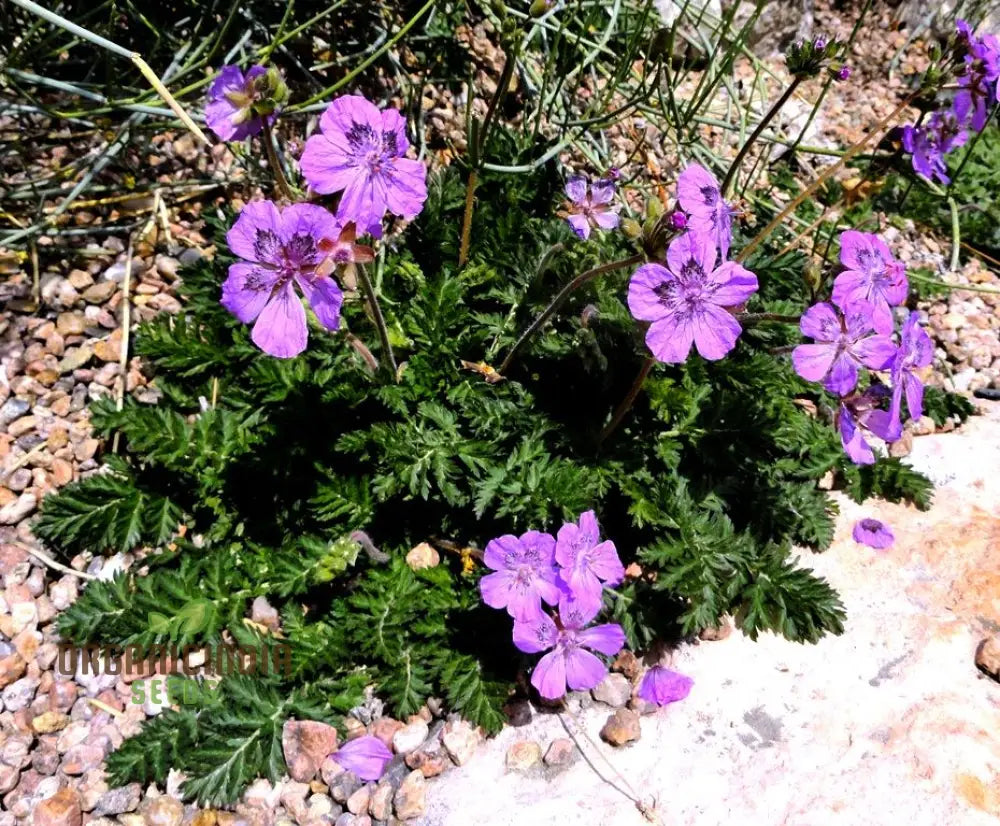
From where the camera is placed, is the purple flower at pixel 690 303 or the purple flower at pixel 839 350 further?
the purple flower at pixel 839 350

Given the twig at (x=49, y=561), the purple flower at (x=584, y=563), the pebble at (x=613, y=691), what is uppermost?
the purple flower at (x=584, y=563)

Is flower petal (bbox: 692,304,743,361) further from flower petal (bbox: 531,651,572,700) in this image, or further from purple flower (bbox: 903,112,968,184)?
purple flower (bbox: 903,112,968,184)

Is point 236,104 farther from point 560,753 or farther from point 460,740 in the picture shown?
point 560,753

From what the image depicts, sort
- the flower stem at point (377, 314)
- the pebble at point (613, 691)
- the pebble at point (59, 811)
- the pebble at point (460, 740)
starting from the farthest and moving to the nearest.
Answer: the pebble at point (613, 691) < the pebble at point (460, 740) < the pebble at point (59, 811) < the flower stem at point (377, 314)

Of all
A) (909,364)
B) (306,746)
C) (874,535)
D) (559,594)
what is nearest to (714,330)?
(909,364)

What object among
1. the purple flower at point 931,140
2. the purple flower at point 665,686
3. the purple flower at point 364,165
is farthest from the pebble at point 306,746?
the purple flower at point 931,140

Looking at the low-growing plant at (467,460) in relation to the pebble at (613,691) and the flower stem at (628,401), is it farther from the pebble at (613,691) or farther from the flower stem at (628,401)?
the pebble at (613,691)

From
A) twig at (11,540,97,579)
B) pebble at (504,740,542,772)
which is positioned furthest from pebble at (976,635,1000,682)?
twig at (11,540,97,579)
